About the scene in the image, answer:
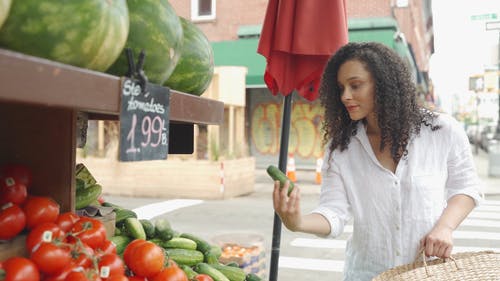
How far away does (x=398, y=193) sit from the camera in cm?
233

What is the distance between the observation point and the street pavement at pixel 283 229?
650 centimetres

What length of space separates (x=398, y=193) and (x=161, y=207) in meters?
8.19

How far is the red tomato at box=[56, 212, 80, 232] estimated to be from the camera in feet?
4.93

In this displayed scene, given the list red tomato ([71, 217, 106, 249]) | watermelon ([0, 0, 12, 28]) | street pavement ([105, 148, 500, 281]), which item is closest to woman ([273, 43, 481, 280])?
red tomato ([71, 217, 106, 249])

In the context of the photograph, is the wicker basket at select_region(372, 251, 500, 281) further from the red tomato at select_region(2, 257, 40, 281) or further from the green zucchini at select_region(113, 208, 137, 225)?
the red tomato at select_region(2, 257, 40, 281)

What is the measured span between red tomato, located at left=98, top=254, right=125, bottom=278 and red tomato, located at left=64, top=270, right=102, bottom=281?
0.06 meters

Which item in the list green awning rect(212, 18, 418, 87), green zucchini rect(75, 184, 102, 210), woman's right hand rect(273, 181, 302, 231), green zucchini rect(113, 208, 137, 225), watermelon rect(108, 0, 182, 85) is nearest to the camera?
watermelon rect(108, 0, 182, 85)

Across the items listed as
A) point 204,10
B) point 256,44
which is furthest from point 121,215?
point 204,10

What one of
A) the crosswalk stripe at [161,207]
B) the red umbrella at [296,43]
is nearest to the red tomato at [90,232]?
the red umbrella at [296,43]

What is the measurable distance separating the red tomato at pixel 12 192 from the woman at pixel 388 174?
1188 mm

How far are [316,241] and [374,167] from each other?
18.3 ft

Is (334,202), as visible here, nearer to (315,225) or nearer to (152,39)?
(315,225)

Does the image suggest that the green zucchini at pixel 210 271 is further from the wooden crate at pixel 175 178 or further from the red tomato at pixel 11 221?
the wooden crate at pixel 175 178

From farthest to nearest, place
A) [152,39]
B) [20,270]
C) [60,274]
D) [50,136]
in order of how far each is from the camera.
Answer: [50,136] → [152,39] → [60,274] → [20,270]
